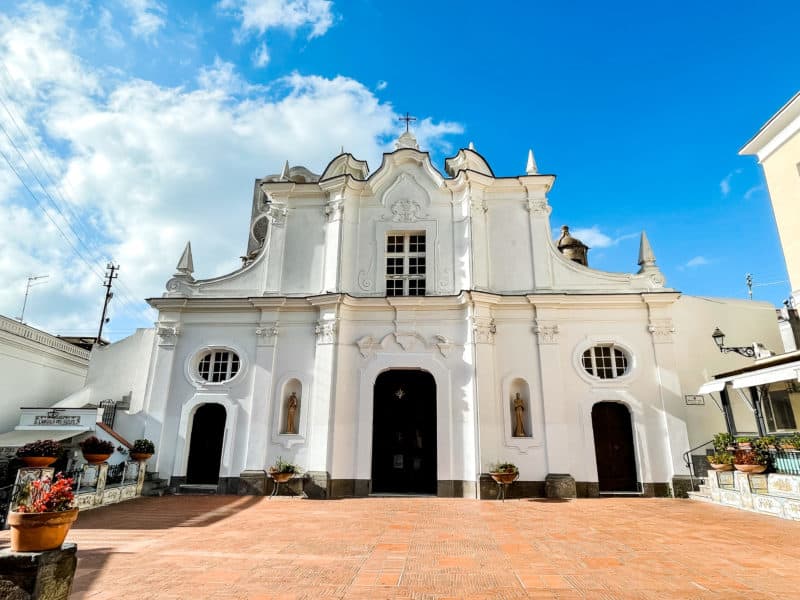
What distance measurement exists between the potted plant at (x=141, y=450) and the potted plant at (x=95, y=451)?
1.45 meters

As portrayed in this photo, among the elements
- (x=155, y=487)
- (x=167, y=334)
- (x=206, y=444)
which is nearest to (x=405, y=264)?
(x=167, y=334)

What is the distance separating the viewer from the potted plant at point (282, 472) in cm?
1261

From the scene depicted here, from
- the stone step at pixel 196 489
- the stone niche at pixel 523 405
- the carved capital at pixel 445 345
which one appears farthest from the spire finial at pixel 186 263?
the stone niche at pixel 523 405

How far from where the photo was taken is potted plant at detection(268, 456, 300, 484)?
1261 centimetres

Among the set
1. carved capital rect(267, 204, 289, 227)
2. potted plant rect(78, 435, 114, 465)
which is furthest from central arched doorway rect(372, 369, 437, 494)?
potted plant rect(78, 435, 114, 465)

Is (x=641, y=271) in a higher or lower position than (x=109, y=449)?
higher

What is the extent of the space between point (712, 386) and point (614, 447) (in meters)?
3.06

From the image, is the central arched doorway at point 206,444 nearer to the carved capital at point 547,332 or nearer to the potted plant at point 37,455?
the potted plant at point 37,455

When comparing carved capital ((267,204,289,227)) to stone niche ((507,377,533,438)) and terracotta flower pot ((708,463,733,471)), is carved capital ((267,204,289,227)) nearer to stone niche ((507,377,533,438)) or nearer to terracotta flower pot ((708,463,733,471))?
stone niche ((507,377,533,438))

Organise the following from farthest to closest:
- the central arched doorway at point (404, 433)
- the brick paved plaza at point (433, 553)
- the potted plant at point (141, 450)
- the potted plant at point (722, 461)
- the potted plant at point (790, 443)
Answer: the central arched doorway at point (404, 433)
the potted plant at point (141, 450)
the potted plant at point (722, 461)
the potted plant at point (790, 443)
the brick paved plaza at point (433, 553)

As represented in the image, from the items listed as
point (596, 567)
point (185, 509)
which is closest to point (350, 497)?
point (185, 509)

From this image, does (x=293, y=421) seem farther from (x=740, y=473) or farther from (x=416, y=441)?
(x=740, y=473)

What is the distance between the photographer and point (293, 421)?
13.7 m

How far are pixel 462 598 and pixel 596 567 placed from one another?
7.00 feet
